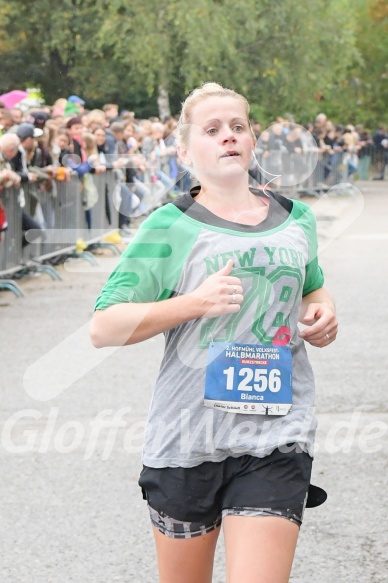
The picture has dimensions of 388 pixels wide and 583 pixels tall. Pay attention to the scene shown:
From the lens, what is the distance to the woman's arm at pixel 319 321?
3.52 m

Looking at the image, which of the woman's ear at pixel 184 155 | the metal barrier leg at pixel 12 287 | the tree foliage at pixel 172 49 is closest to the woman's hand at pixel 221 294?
the woman's ear at pixel 184 155

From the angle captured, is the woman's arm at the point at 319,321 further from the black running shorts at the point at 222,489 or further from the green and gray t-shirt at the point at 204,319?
the black running shorts at the point at 222,489

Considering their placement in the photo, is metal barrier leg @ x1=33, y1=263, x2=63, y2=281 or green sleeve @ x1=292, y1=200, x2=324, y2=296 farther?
metal barrier leg @ x1=33, y1=263, x2=63, y2=281

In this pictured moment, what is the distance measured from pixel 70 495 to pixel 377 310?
270 inches

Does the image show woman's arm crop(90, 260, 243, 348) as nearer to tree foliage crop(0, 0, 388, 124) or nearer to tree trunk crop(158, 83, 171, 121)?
tree foliage crop(0, 0, 388, 124)

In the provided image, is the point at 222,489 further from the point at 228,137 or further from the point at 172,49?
the point at 172,49

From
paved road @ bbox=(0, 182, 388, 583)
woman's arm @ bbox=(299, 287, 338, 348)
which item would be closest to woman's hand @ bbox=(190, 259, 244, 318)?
woman's arm @ bbox=(299, 287, 338, 348)

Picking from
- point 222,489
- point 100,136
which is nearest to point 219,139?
point 222,489

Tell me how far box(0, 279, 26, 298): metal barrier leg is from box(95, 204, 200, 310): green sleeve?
32.8 ft

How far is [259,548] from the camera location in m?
3.25

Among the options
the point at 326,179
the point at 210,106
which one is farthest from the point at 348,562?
the point at 326,179

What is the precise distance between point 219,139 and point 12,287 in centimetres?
1013

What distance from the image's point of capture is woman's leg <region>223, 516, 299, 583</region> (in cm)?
322

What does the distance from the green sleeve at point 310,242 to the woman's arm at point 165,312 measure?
0.34 meters
